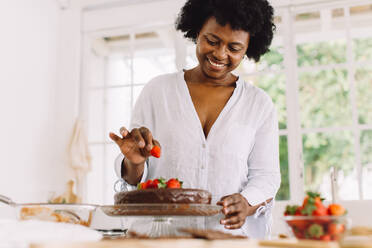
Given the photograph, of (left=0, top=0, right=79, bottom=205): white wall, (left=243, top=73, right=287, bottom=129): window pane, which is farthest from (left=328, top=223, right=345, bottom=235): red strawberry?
(left=243, top=73, right=287, bottom=129): window pane

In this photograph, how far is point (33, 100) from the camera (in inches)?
143

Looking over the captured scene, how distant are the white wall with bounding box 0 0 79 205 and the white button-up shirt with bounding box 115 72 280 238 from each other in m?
2.02

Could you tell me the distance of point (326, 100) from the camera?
35.1 ft

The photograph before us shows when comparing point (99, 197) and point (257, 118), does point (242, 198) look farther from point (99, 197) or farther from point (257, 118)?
A: point (99, 197)

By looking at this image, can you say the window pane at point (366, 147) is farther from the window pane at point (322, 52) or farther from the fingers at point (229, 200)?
the fingers at point (229, 200)

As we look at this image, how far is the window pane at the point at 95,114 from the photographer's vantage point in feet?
13.3

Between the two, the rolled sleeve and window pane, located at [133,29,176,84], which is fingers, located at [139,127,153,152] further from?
window pane, located at [133,29,176,84]

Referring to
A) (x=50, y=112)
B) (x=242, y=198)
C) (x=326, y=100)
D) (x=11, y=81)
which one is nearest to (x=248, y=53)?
(x=242, y=198)

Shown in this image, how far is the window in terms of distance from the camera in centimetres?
343

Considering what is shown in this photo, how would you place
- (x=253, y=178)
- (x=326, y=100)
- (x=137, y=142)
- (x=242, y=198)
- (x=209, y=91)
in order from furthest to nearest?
1. (x=326, y=100)
2. (x=209, y=91)
3. (x=253, y=178)
4. (x=242, y=198)
5. (x=137, y=142)

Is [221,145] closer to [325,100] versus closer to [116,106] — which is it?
[116,106]

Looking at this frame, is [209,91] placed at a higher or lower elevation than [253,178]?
higher

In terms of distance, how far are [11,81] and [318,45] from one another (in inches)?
356

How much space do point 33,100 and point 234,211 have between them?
2.76 metres
